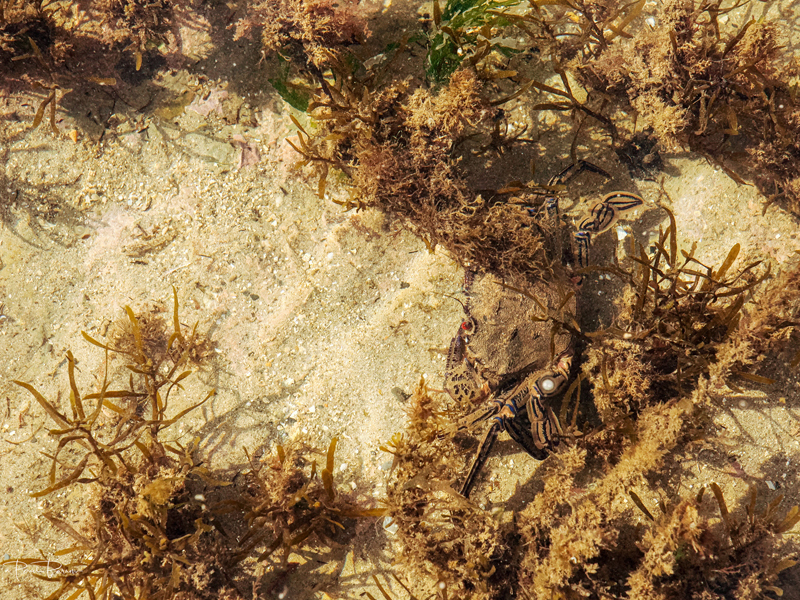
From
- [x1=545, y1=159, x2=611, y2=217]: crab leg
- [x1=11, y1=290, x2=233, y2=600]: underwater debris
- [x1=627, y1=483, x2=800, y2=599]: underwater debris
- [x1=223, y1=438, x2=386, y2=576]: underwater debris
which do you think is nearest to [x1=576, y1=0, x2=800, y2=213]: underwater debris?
[x1=545, y1=159, x2=611, y2=217]: crab leg

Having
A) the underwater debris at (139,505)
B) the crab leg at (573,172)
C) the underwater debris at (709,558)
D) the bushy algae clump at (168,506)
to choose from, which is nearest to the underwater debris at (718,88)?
the crab leg at (573,172)

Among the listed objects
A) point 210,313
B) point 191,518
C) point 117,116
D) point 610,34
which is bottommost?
point 191,518

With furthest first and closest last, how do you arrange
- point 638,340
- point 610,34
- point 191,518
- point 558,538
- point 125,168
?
point 125,168
point 610,34
point 191,518
point 638,340
point 558,538

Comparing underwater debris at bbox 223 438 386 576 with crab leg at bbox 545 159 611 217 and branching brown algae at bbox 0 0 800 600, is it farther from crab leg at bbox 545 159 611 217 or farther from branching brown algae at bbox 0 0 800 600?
crab leg at bbox 545 159 611 217

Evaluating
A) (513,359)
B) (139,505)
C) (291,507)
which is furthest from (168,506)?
(513,359)

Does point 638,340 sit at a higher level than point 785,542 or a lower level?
higher

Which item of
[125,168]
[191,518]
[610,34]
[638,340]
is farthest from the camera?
[125,168]

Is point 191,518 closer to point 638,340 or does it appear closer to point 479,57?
point 638,340

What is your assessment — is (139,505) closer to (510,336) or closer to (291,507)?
(291,507)

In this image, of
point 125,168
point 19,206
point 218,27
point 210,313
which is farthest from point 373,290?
point 19,206
